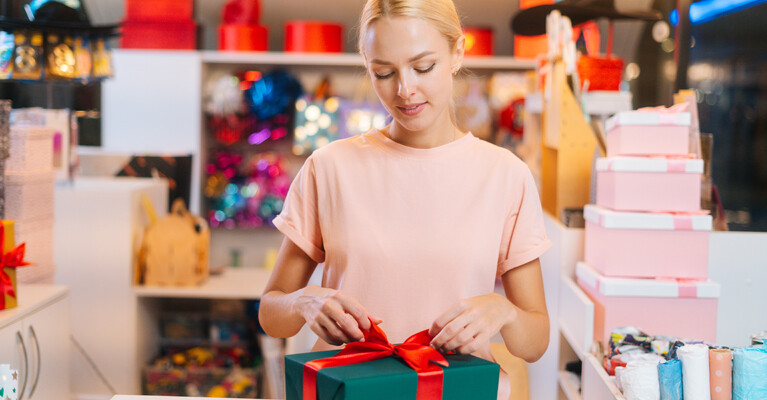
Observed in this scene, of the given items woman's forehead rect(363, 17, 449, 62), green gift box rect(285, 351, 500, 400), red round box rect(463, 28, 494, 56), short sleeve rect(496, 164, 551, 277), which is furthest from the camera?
red round box rect(463, 28, 494, 56)

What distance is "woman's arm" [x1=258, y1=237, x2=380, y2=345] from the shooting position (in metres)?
1.27

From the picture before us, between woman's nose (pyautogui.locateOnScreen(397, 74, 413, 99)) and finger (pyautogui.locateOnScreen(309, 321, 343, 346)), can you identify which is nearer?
finger (pyautogui.locateOnScreen(309, 321, 343, 346))

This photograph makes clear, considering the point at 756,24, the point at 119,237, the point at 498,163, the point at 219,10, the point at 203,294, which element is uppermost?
the point at 219,10

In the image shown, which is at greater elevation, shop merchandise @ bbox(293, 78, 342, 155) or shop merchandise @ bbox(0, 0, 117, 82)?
shop merchandise @ bbox(0, 0, 117, 82)

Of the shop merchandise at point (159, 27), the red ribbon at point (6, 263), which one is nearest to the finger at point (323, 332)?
the red ribbon at point (6, 263)

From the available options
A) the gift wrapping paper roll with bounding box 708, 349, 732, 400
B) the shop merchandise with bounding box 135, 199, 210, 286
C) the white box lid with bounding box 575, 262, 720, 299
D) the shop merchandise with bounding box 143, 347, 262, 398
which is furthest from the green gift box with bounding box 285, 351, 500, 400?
the shop merchandise with bounding box 143, 347, 262, 398

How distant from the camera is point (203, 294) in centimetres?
396

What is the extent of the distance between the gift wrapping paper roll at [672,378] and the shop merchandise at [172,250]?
9.28 ft

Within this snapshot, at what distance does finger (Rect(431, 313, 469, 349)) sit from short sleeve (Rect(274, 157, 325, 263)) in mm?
400

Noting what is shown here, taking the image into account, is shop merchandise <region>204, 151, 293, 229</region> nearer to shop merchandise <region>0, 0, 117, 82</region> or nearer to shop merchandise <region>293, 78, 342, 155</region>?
shop merchandise <region>293, 78, 342, 155</region>

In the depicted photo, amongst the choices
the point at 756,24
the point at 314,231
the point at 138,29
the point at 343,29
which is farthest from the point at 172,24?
the point at 314,231

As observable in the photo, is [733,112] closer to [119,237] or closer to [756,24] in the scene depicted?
[756,24]

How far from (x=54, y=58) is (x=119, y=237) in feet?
3.13

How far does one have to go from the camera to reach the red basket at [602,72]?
8.94ft
